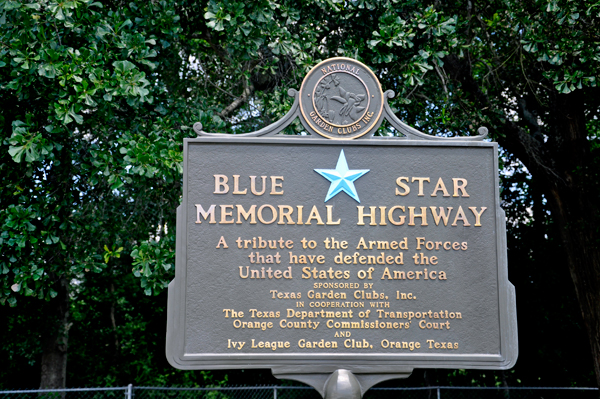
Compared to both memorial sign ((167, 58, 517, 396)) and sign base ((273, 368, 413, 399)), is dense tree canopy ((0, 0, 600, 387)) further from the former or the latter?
sign base ((273, 368, 413, 399))

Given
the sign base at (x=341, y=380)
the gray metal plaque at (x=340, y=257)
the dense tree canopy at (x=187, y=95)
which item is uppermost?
the dense tree canopy at (x=187, y=95)

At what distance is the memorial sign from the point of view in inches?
185

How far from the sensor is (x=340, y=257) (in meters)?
4.80

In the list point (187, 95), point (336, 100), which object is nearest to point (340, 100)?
point (336, 100)

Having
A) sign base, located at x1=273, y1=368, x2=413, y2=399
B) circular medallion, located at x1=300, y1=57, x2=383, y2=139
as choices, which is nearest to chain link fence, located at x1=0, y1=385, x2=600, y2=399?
sign base, located at x1=273, y1=368, x2=413, y2=399

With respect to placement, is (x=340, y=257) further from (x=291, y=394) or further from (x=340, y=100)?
(x=291, y=394)

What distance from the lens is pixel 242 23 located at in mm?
7879

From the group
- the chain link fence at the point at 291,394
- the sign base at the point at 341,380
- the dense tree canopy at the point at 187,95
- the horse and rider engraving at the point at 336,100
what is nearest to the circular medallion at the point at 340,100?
the horse and rider engraving at the point at 336,100

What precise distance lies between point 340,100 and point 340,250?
1266 millimetres

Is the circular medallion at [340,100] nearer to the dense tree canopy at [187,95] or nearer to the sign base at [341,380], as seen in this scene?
the sign base at [341,380]

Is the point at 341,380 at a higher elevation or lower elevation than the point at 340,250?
lower

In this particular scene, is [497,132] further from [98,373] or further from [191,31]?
[98,373]

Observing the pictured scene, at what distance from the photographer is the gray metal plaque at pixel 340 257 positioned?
4.69m

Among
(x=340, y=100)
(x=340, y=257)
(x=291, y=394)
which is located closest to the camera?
(x=340, y=257)
